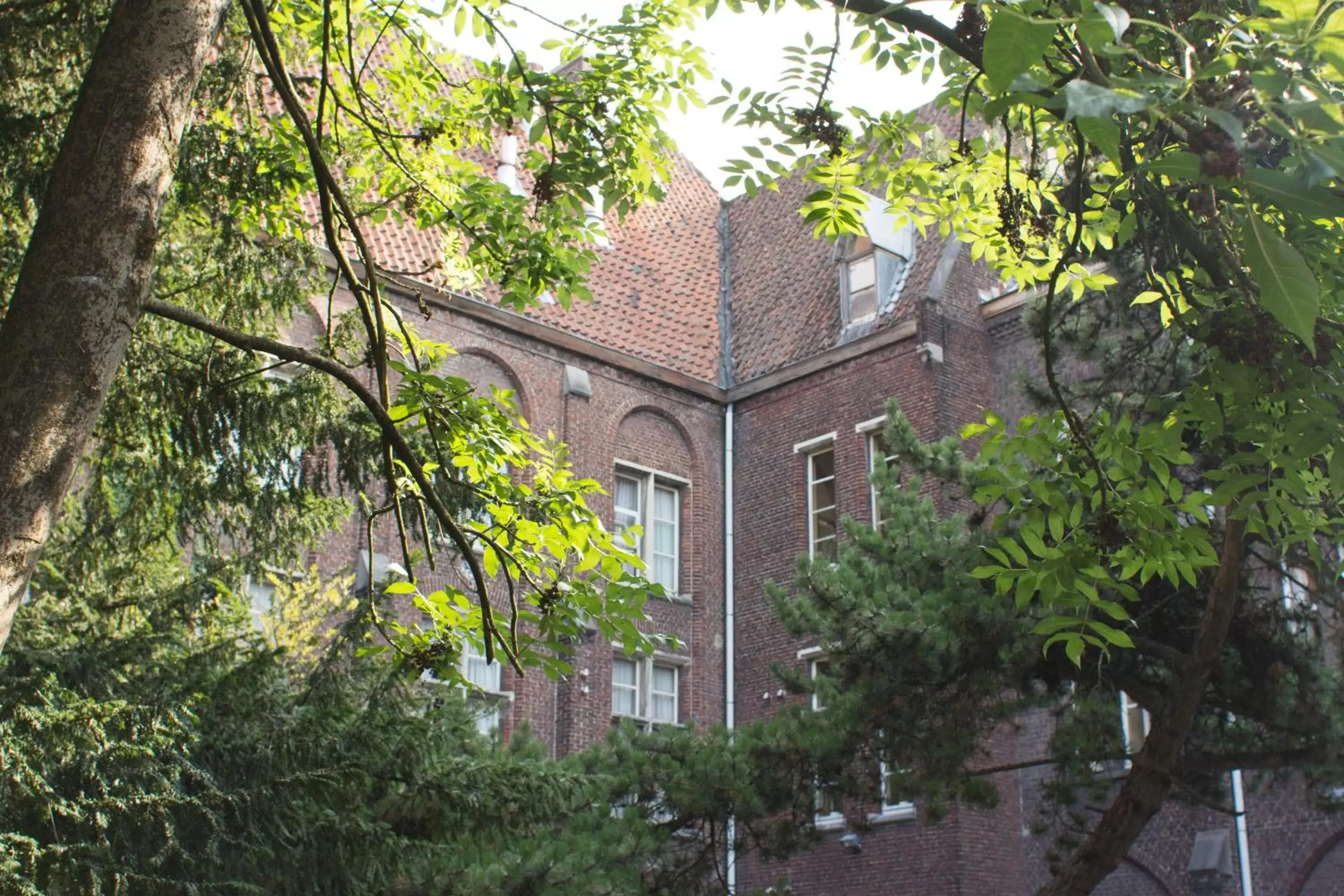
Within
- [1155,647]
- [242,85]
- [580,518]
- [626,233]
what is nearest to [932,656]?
[1155,647]

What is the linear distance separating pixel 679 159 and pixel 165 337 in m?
20.3

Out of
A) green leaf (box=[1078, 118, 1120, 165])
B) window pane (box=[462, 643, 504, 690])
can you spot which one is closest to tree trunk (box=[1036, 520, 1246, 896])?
green leaf (box=[1078, 118, 1120, 165])

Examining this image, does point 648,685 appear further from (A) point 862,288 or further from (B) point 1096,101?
(B) point 1096,101

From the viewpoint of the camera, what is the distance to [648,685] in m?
21.8

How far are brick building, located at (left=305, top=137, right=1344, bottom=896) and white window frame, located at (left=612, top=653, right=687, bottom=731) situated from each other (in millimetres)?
33

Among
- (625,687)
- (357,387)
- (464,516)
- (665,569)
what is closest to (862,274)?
(665,569)

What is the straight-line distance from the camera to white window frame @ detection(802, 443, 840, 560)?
71.6ft

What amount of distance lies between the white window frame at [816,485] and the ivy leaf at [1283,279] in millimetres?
18521

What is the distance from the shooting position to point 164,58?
4.15 metres

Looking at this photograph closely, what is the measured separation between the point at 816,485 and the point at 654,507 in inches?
97.1

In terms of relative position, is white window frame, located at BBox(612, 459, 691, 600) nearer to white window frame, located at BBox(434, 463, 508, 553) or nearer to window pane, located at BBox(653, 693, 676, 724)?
window pane, located at BBox(653, 693, 676, 724)

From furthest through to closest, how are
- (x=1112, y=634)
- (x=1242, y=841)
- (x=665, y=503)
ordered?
(x=665, y=503)
(x=1242, y=841)
(x=1112, y=634)

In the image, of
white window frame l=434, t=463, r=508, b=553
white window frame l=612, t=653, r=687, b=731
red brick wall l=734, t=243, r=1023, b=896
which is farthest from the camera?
white window frame l=612, t=653, r=687, b=731

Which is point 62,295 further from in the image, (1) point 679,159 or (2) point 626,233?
(1) point 679,159
